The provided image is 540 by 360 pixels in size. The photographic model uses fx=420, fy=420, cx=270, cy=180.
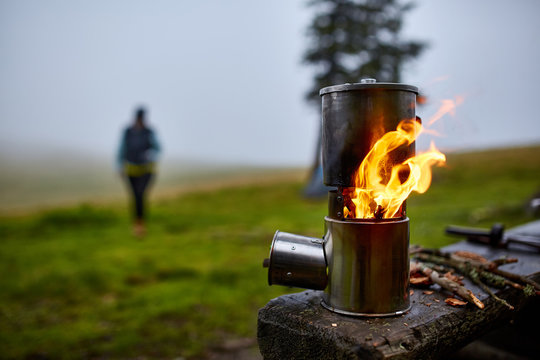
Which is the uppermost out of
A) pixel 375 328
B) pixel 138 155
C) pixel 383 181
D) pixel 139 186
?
pixel 138 155

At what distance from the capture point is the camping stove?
2.12 metres

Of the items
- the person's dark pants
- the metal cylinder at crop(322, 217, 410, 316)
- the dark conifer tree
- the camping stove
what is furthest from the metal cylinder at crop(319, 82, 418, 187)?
the dark conifer tree

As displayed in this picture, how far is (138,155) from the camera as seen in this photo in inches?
363

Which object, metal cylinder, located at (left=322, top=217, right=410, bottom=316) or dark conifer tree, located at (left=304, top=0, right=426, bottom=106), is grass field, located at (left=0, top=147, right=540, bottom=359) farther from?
dark conifer tree, located at (left=304, top=0, right=426, bottom=106)

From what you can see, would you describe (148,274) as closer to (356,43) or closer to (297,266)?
(297,266)

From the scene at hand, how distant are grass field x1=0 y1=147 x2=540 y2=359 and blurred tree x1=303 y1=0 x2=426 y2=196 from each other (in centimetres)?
769

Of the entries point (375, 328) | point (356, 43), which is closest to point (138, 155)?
point (375, 328)

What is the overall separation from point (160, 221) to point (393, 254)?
404 inches

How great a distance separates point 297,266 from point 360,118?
841 millimetres

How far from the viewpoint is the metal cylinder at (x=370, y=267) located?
2.13 metres

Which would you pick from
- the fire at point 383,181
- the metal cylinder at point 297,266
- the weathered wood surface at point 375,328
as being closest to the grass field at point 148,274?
the fire at point 383,181

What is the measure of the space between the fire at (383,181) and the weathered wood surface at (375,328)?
54 centimetres

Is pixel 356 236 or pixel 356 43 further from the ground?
pixel 356 43

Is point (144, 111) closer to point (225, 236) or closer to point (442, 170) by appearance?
point (225, 236)
